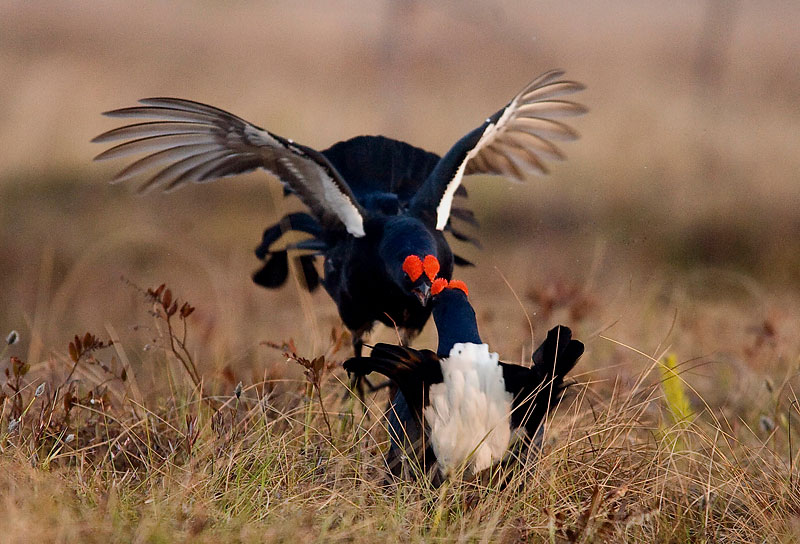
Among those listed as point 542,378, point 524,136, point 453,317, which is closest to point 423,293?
point 453,317

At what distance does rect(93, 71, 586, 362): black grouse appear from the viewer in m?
4.59

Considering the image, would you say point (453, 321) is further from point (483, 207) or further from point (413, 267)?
point (483, 207)

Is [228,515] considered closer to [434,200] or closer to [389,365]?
[389,365]

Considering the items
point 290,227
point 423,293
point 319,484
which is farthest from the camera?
point 290,227

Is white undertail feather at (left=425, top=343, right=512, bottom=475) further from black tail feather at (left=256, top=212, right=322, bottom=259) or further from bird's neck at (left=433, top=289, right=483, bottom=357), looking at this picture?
black tail feather at (left=256, top=212, right=322, bottom=259)

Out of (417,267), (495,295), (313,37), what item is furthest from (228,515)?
(313,37)

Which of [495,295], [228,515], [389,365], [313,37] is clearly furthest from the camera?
[313,37]

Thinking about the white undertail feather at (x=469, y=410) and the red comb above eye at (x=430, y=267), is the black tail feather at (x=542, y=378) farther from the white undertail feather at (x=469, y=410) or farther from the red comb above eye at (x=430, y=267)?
the red comb above eye at (x=430, y=267)

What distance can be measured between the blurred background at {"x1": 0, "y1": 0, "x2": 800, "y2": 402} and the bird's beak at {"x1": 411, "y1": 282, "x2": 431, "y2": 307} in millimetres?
495

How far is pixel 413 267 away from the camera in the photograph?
4.27 meters

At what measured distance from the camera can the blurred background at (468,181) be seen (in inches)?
250

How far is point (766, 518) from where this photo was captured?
3.15m

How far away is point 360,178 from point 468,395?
9.22 feet

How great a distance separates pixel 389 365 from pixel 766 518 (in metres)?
1.35
